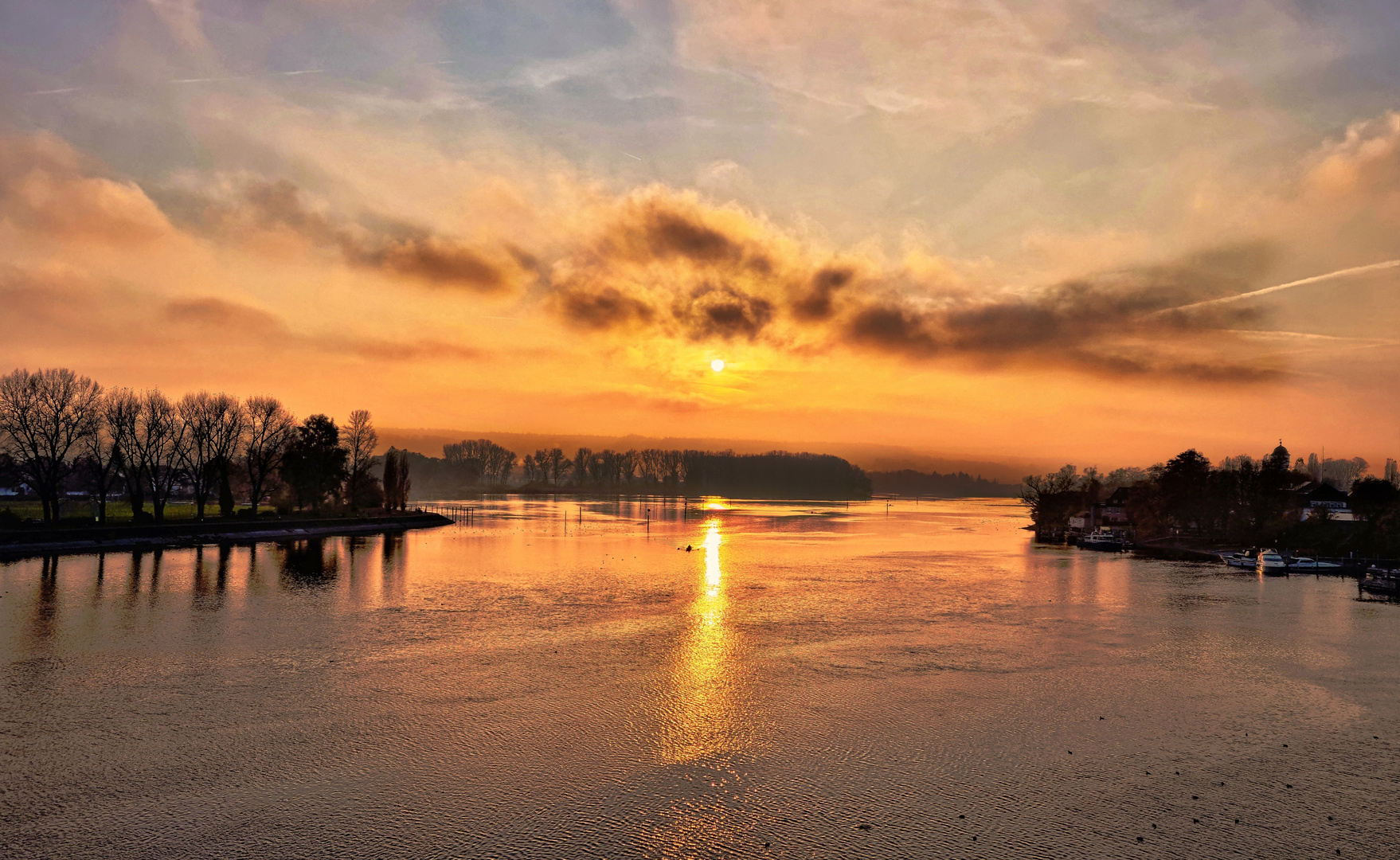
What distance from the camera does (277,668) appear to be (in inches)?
1017

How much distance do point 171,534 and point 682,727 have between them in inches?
3268

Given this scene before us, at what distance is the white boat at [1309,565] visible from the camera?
7444 cm

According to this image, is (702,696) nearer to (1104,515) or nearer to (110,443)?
(110,443)

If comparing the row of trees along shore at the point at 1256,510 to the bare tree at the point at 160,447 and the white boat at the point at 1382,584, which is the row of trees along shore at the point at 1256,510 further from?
the bare tree at the point at 160,447

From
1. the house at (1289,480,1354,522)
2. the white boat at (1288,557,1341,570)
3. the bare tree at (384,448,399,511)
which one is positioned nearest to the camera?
the white boat at (1288,557,1341,570)

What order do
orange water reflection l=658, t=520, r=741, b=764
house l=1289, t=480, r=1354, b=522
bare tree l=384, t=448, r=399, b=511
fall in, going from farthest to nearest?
bare tree l=384, t=448, r=399, b=511 < house l=1289, t=480, r=1354, b=522 < orange water reflection l=658, t=520, r=741, b=764

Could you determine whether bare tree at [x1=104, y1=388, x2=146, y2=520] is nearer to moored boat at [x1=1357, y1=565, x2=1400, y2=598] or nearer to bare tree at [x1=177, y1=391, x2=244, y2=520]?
bare tree at [x1=177, y1=391, x2=244, y2=520]

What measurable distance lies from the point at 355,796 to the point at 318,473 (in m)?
105

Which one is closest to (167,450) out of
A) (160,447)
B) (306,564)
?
(160,447)

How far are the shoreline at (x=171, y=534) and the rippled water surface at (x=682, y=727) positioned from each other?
28815 millimetres

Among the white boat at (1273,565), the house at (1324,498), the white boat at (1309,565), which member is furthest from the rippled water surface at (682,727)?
the house at (1324,498)

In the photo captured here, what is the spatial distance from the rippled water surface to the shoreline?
28815 millimetres

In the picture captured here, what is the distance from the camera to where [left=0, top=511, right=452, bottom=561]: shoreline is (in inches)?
2608

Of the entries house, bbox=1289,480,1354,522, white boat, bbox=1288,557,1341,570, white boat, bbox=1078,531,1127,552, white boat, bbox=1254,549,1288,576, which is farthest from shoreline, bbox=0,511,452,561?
house, bbox=1289,480,1354,522
